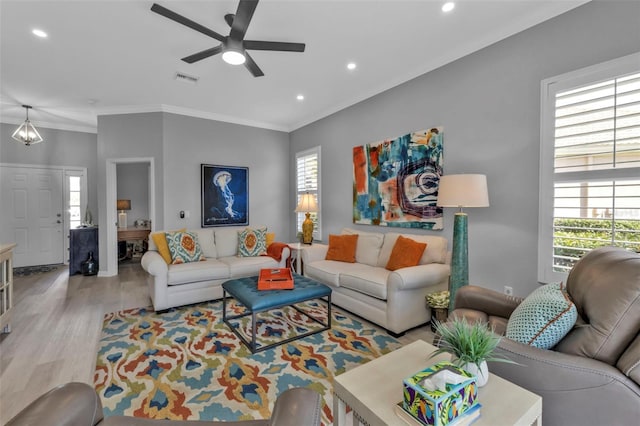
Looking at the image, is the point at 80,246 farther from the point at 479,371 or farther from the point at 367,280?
the point at 479,371

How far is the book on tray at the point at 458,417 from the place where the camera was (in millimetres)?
990

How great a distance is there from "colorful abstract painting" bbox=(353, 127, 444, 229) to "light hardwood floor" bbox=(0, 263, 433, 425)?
140cm

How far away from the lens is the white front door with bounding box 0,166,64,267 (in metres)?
5.49

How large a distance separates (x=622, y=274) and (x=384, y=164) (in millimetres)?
2854

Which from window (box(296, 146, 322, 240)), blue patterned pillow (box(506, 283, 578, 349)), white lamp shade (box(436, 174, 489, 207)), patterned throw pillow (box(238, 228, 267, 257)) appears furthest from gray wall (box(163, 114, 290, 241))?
blue patterned pillow (box(506, 283, 578, 349))

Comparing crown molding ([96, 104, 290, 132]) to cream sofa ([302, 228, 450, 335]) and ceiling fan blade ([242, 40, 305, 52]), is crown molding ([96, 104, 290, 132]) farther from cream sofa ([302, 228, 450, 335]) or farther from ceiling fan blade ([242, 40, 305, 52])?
cream sofa ([302, 228, 450, 335])

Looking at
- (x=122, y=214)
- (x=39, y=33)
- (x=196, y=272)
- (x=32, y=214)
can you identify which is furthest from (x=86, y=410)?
(x=32, y=214)

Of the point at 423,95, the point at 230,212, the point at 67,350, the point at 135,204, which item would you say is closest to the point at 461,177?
the point at 423,95

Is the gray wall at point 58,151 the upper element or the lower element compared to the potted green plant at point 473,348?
upper

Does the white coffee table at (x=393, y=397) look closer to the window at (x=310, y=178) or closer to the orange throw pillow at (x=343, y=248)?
the orange throw pillow at (x=343, y=248)

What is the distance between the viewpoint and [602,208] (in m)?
2.20

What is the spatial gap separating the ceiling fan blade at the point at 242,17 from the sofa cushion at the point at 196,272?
2.56m

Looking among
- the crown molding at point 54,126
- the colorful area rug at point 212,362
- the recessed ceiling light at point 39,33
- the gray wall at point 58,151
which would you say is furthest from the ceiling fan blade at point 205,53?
the gray wall at point 58,151

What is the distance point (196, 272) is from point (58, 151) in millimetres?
4912
